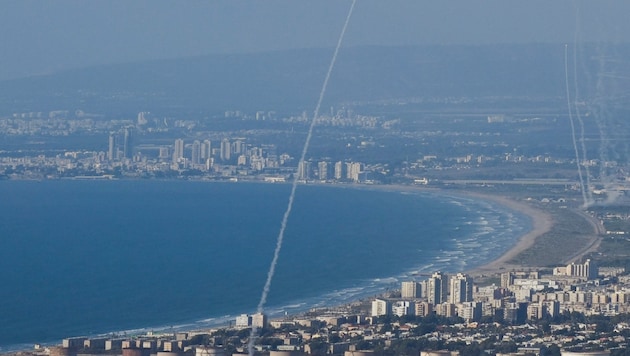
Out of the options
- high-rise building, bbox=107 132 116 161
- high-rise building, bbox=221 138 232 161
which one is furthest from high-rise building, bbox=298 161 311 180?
high-rise building, bbox=107 132 116 161

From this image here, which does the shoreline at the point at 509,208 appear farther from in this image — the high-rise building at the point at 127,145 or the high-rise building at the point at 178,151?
the high-rise building at the point at 127,145

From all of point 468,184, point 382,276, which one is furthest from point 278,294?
point 468,184

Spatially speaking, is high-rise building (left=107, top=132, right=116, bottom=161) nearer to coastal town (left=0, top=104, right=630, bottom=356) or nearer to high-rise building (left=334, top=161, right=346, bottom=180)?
coastal town (left=0, top=104, right=630, bottom=356)

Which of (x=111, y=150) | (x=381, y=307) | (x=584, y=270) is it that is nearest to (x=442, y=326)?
(x=381, y=307)

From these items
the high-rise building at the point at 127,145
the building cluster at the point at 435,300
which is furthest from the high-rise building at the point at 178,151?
the building cluster at the point at 435,300

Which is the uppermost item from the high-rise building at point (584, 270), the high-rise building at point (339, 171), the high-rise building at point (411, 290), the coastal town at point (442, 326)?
the high-rise building at point (339, 171)
